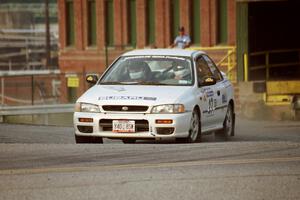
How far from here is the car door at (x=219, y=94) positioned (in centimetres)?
1969

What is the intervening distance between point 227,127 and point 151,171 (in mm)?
8042

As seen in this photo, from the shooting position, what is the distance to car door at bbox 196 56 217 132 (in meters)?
18.6

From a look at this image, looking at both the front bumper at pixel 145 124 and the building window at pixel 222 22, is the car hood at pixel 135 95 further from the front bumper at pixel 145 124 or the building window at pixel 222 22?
the building window at pixel 222 22

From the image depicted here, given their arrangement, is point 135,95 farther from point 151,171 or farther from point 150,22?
point 150,22

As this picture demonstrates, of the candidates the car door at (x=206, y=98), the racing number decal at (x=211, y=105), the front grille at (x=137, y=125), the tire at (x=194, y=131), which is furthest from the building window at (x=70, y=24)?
the front grille at (x=137, y=125)

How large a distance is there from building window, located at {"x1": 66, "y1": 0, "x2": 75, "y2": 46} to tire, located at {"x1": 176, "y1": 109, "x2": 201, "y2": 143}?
3111cm

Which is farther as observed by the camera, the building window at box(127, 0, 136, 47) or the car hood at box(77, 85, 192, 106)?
the building window at box(127, 0, 136, 47)

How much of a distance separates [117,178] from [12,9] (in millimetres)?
79171

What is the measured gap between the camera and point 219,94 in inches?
782

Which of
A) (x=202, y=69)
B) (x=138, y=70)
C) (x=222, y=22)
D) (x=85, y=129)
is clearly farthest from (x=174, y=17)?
(x=85, y=129)

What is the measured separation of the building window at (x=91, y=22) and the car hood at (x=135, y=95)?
30.2 metres

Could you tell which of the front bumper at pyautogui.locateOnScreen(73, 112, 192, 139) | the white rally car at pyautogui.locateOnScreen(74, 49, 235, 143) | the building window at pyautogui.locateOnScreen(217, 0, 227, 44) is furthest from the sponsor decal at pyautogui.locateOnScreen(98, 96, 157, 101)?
the building window at pyautogui.locateOnScreen(217, 0, 227, 44)

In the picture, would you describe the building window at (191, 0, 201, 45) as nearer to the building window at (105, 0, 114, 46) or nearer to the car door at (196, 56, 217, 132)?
the building window at (105, 0, 114, 46)

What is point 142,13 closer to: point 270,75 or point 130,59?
point 270,75
